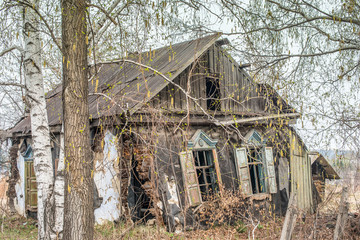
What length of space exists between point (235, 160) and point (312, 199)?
3534 millimetres

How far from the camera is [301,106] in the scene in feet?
24.5

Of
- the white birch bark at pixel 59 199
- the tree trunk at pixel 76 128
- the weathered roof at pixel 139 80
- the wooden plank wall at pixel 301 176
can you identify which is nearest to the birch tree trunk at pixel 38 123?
the white birch bark at pixel 59 199

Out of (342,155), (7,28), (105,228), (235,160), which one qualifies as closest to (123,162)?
(105,228)

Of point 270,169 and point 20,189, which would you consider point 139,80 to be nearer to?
point 270,169

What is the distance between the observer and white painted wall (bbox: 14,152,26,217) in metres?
13.0

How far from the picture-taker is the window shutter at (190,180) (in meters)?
9.45

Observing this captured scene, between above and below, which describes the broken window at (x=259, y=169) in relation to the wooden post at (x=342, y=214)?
above

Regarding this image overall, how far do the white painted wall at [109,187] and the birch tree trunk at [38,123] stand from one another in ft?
7.01

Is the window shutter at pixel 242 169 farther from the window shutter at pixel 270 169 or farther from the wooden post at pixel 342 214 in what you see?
the wooden post at pixel 342 214

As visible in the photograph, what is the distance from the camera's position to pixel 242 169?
10.9 meters

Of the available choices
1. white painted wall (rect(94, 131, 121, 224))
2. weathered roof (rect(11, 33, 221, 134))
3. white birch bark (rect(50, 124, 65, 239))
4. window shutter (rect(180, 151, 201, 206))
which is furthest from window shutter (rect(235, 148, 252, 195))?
white birch bark (rect(50, 124, 65, 239))

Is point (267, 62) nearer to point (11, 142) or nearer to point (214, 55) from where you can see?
point (214, 55)

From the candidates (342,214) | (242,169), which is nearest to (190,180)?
(242,169)

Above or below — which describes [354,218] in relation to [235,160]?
below
